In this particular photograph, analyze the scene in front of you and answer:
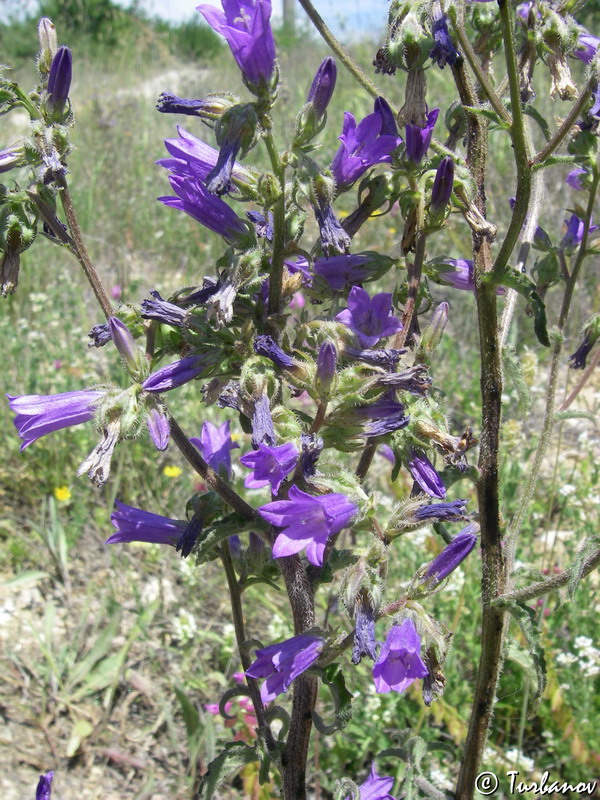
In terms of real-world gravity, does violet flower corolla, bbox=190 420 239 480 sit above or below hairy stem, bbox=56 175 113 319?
below

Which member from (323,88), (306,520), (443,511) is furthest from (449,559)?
(323,88)

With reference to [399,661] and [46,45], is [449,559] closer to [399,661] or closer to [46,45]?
[399,661]

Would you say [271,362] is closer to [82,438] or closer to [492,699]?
[492,699]

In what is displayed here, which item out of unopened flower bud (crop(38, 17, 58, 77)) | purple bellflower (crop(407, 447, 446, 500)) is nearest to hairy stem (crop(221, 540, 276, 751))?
purple bellflower (crop(407, 447, 446, 500))

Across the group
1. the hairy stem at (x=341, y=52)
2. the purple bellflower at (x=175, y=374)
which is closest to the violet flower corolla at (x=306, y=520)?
the purple bellflower at (x=175, y=374)

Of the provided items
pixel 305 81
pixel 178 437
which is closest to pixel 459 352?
pixel 178 437

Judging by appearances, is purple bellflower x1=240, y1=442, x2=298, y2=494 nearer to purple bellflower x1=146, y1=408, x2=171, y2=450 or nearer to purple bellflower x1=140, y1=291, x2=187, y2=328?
purple bellflower x1=146, y1=408, x2=171, y2=450

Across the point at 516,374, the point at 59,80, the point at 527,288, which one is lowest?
the point at 516,374
